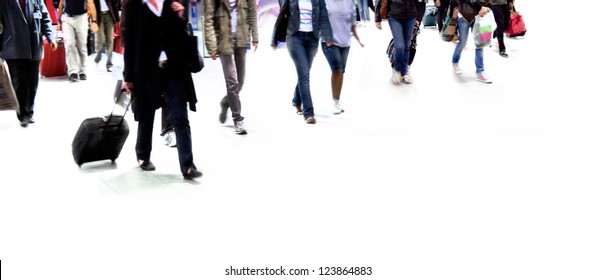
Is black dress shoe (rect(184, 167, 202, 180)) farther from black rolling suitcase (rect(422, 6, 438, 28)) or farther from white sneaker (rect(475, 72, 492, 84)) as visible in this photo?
black rolling suitcase (rect(422, 6, 438, 28))

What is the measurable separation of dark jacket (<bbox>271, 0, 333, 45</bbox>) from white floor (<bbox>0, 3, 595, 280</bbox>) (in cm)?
94

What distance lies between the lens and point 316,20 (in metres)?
8.02

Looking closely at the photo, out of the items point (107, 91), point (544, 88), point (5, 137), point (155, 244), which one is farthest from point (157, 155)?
point (544, 88)

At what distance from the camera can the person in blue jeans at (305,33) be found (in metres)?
8.02

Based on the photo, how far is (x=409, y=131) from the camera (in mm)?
7898

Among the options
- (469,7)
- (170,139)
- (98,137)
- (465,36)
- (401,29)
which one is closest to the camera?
(98,137)

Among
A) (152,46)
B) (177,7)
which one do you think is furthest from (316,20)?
(152,46)

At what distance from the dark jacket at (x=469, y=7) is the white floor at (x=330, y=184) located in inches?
34.0

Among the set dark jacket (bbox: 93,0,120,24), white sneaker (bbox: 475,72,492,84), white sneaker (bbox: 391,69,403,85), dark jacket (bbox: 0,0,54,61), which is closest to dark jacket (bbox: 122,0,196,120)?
dark jacket (bbox: 0,0,54,61)

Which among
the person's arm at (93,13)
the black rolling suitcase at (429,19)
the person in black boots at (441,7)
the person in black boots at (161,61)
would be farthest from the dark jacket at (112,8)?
the black rolling suitcase at (429,19)

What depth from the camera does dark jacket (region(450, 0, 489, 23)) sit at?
9742 mm

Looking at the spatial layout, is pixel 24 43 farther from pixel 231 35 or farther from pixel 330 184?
pixel 330 184

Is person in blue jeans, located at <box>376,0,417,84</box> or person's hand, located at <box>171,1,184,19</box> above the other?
person's hand, located at <box>171,1,184,19</box>

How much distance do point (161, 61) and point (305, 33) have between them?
8.26 ft
